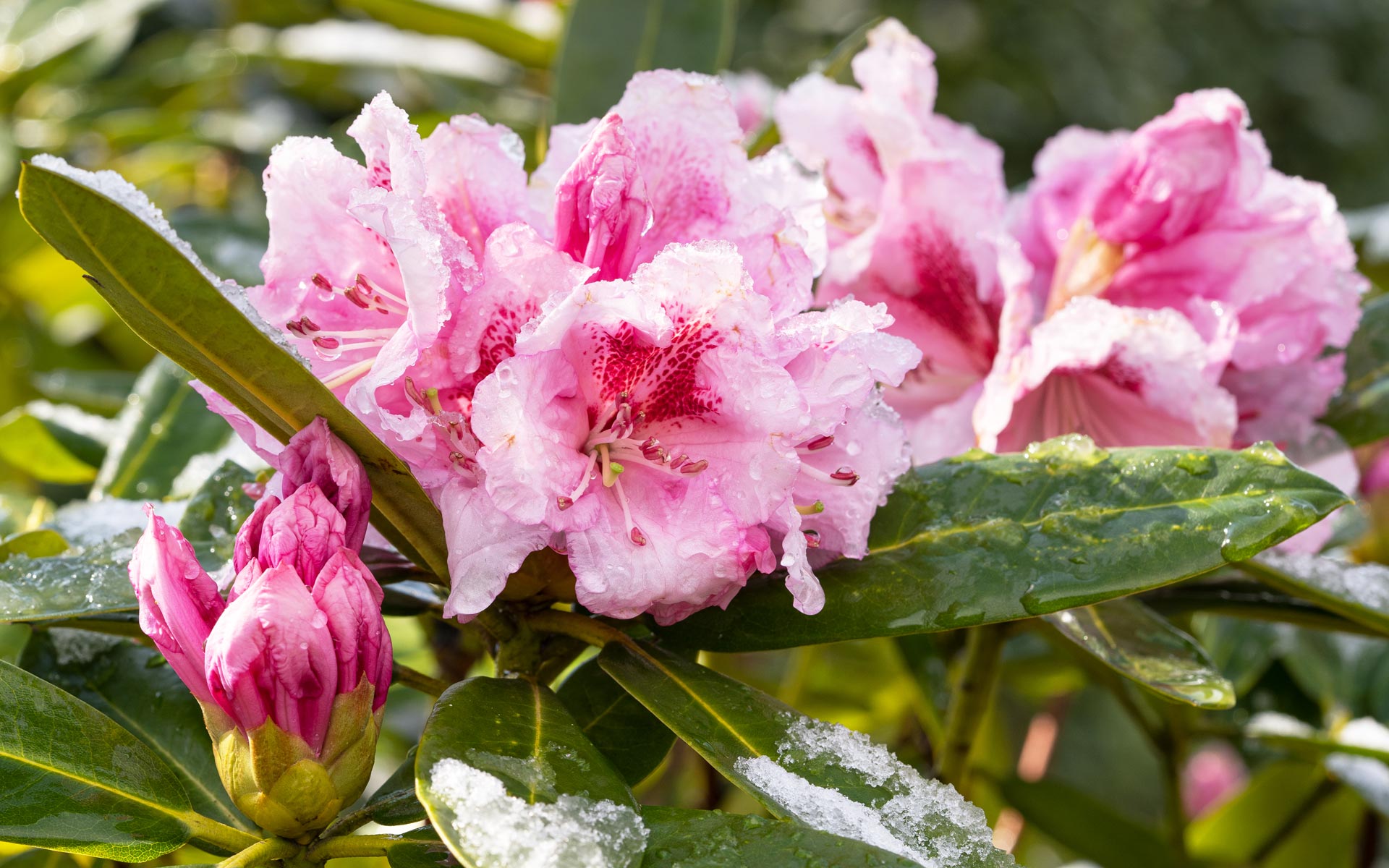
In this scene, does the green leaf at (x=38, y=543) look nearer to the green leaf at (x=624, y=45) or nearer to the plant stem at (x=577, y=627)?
the plant stem at (x=577, y=627)

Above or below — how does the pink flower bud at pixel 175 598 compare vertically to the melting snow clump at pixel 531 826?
above

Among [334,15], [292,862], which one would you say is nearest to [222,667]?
[292,862]

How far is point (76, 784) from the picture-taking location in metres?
0.59

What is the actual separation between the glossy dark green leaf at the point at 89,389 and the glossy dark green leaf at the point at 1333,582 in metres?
1.06

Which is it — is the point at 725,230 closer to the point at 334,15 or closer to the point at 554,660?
the point at 554,660

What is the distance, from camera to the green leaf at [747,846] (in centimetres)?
50

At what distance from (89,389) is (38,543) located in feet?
1.89

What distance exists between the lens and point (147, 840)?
58cm

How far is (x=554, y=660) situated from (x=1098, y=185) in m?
0.49

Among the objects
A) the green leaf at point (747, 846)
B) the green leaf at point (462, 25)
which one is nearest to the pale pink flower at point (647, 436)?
the green leaf at point (747, 846)

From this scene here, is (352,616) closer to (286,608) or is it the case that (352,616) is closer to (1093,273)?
(286,608)

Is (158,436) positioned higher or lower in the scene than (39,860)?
higher

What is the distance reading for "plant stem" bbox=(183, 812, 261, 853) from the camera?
60cm

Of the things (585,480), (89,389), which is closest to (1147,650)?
(585,480)
